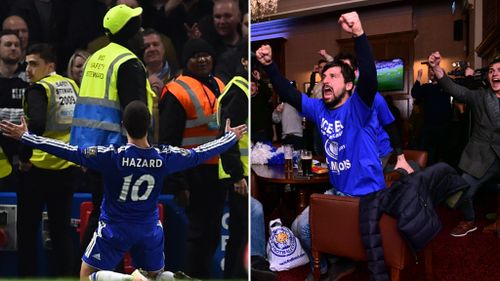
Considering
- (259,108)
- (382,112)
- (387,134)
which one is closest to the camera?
(382,112)

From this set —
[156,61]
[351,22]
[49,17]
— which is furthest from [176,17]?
[351,22]

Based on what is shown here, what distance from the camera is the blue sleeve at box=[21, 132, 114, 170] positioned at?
138cm

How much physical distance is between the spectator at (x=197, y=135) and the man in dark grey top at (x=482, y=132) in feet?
8.21

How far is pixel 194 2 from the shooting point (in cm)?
138

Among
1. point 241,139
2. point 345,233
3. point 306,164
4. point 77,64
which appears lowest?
point 345,233

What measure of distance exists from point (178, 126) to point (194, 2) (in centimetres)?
43

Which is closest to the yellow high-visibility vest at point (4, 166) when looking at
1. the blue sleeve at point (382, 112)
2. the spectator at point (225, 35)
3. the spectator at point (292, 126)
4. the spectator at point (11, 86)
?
the spectator at point (11, 86)

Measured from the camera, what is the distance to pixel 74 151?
140 centimetres

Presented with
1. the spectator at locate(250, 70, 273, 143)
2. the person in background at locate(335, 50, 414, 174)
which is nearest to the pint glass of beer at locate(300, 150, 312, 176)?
the person in background at locate(335, 50, 414, 174)

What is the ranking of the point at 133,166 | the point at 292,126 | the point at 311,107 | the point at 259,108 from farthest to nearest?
the point at 259,108, the point at 292,126, the point at 311,107, the point at 133,166

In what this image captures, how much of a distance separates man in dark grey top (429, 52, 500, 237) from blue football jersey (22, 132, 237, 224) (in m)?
2.58

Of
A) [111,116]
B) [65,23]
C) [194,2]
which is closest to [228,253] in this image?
[111,116]

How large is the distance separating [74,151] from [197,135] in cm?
43

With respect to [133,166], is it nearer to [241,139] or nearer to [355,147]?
[241,139]
